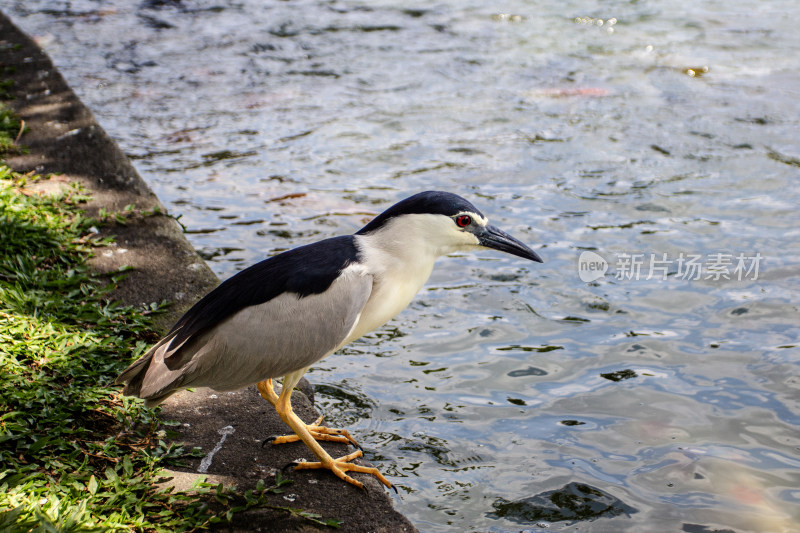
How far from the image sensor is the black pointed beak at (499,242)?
365 cm

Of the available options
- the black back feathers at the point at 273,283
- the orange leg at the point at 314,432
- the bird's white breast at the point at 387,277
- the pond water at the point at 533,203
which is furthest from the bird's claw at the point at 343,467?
the black back feathers at the point at 273,283

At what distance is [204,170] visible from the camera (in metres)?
7.56

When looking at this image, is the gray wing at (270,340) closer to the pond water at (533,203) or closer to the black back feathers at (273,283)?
the black back feathers at (273,283)

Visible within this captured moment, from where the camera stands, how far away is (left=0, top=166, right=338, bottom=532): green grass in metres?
2.97

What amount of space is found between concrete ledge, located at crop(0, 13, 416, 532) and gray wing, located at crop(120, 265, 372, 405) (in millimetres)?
389

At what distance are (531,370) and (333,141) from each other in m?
4.05

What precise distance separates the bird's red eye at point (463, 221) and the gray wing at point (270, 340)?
55 centimetres

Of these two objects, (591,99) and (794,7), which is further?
(794,7)

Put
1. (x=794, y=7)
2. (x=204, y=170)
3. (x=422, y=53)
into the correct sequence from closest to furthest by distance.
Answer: (x=204, y=170) < (x=422, y=53) < (x=794, y=7)

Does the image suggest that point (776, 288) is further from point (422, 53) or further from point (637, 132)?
point (422, 53)

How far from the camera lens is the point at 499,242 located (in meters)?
3.68

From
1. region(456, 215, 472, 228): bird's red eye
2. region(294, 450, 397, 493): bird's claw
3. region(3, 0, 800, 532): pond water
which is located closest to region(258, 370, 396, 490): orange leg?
region(294, 450, 397, 493): bird's claw

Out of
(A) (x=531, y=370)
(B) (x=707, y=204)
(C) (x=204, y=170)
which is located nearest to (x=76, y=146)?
(C) (x=204, y=170)

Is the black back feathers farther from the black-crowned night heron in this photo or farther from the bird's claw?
the bird's claw
